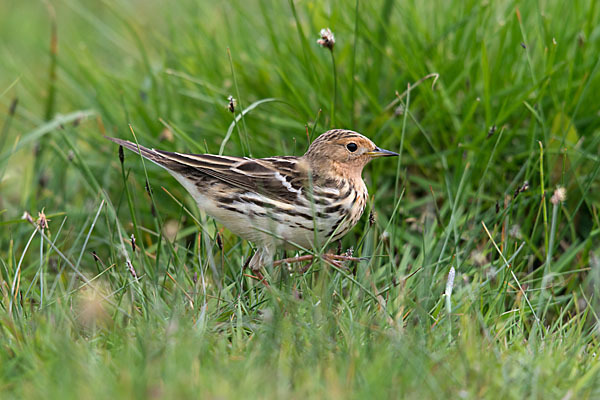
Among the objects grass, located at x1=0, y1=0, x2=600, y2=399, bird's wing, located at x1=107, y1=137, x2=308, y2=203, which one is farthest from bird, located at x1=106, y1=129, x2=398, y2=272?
grass, located at x1=0, y1=0, x2=600, y2=399

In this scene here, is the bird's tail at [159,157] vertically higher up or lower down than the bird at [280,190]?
higher up

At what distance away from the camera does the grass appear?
2795mm

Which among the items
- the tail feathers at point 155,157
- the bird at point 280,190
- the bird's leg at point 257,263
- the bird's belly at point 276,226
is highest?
the tail feathers at point 155,157

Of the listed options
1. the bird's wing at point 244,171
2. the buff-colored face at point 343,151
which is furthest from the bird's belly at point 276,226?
the buff-colored face at point 343,151

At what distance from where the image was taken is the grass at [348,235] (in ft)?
9.17

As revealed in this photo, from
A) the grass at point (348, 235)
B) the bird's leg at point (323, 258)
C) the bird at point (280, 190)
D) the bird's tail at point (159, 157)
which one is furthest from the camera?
the bird's tail at point (159, 157)

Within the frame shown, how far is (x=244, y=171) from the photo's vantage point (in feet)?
12.7

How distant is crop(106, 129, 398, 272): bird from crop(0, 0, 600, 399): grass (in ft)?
0.47

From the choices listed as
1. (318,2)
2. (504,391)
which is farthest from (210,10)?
(504,391)

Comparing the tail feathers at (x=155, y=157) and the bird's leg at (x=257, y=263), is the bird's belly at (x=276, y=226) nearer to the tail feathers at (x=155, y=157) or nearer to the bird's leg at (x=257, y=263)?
the bird's leg at (x=257, y=263)

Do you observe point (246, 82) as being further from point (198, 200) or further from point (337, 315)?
point (337, 315)

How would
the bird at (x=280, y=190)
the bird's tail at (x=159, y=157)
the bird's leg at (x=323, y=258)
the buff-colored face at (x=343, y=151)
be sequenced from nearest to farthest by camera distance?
the bird's leg at (x=323, y=258) → the bird at (x=280, y=190) → the bird's tail at (x=159, y=157) → the buff-colored face at (x=343, y=151)

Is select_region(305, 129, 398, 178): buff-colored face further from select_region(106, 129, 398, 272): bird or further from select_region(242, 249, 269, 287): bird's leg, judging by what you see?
select_region(242, 249, 269, 287): bird's leg

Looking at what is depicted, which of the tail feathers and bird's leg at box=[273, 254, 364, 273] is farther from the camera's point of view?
Answer: the tail feathers
